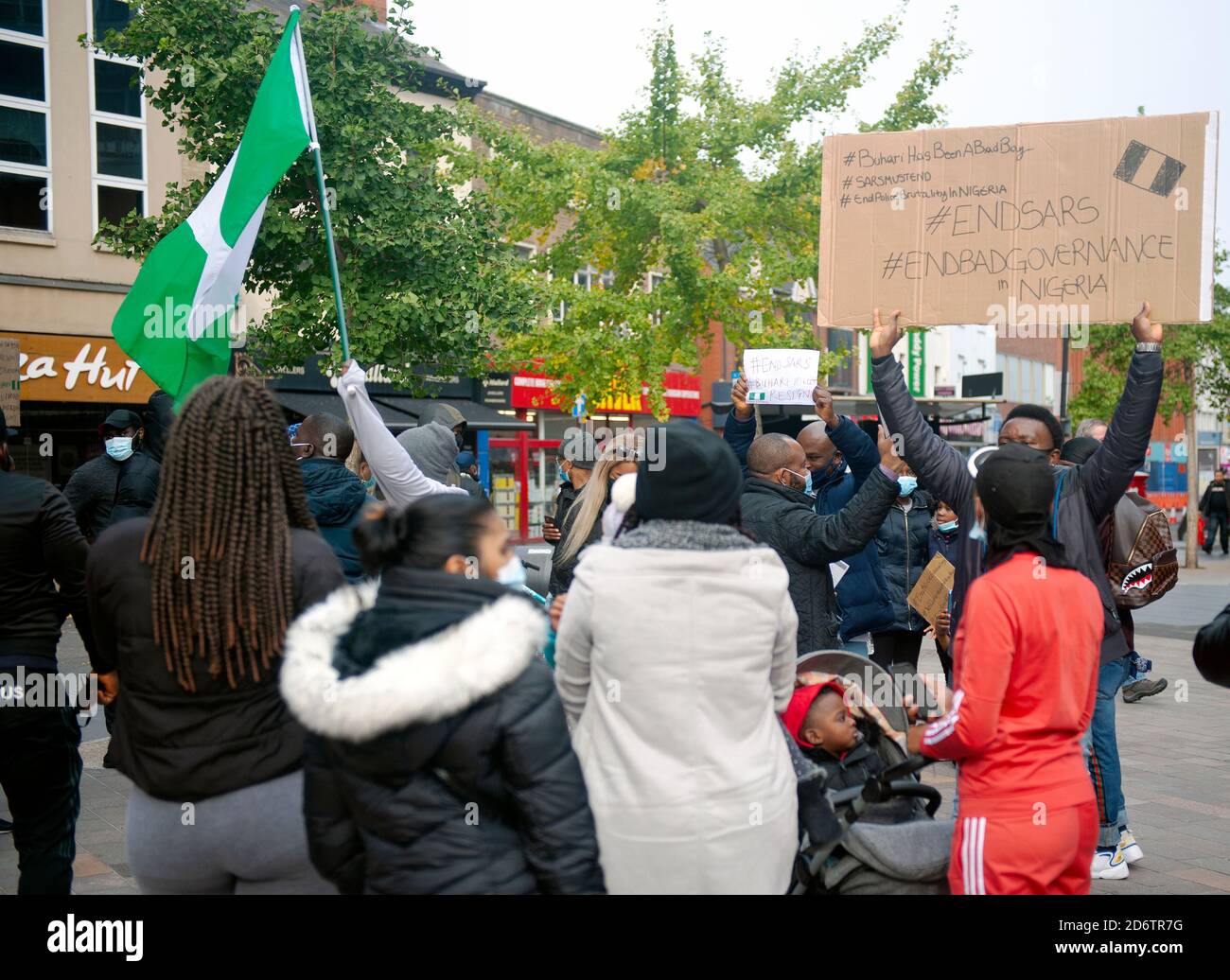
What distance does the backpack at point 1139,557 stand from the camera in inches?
203

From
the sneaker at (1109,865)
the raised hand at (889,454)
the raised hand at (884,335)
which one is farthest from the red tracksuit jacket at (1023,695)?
the sneaker at (1109,865)

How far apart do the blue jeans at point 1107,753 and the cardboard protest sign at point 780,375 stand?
247 centimetres

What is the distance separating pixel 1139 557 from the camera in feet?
17.2

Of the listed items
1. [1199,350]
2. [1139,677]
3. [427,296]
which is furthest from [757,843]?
[1199,350]

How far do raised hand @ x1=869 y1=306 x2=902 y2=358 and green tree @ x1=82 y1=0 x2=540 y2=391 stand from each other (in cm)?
883

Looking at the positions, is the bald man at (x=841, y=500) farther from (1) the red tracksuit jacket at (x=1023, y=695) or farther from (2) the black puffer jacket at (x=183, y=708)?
(2) the black puffer jacket at (x=183, y=708)

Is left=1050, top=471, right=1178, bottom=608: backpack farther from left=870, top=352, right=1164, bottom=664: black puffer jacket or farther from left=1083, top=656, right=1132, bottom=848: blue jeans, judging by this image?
left=870, top=352, right=1164, bottom=664: black puffer jacket

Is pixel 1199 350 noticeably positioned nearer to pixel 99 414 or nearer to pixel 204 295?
pixel 99 414

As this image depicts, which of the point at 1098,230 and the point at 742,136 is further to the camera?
the point at 742,136

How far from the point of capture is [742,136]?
66.2ft

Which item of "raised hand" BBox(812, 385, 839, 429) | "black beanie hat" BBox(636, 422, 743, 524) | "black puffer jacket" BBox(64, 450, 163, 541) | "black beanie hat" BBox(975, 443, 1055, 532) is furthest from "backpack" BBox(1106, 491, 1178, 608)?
"black puffer jacket" BBox(64, 450, 163, 541)

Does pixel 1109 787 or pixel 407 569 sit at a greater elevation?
pixel 407 569

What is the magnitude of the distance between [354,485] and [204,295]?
1.42 m

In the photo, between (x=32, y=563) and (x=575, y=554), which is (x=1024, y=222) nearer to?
(x=575, y=554)
